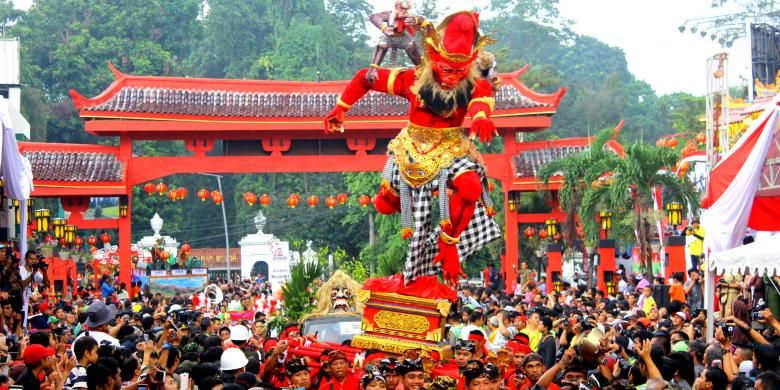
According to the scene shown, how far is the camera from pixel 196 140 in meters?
30.2

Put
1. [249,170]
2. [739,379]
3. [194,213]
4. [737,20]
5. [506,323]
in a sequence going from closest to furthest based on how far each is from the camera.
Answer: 1. [739,379]
2. [506,323]
3. [249,170]
4. [737,20]
5. [194,213]

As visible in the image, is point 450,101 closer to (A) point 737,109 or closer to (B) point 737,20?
(A) point 737,109

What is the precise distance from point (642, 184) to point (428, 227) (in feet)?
42.6

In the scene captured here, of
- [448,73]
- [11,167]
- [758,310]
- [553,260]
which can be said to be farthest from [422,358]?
[553,260]

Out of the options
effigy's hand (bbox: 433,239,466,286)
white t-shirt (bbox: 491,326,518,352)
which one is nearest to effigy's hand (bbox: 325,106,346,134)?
effigy's hand (bbox: 433,239,466,286)

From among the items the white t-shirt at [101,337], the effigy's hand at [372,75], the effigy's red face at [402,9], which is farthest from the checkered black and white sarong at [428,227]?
the white t-shirt at [101,337]

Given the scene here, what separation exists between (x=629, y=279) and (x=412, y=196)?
Result: 1559 centimetres

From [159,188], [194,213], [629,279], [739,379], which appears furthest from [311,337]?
[194,213]

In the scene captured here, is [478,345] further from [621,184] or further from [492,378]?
[621,184]

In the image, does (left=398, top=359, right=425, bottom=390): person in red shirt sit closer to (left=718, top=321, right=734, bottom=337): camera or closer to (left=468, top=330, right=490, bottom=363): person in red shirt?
(left=468, top=330, right=490, bottom=363): person in red shirt

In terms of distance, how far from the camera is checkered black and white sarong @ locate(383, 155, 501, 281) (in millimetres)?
12234

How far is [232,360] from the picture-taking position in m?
10.1

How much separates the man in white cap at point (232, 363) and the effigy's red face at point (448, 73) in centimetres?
349

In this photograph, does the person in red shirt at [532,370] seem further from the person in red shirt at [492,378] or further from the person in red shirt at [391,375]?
the person in red shirt at [391,375]
